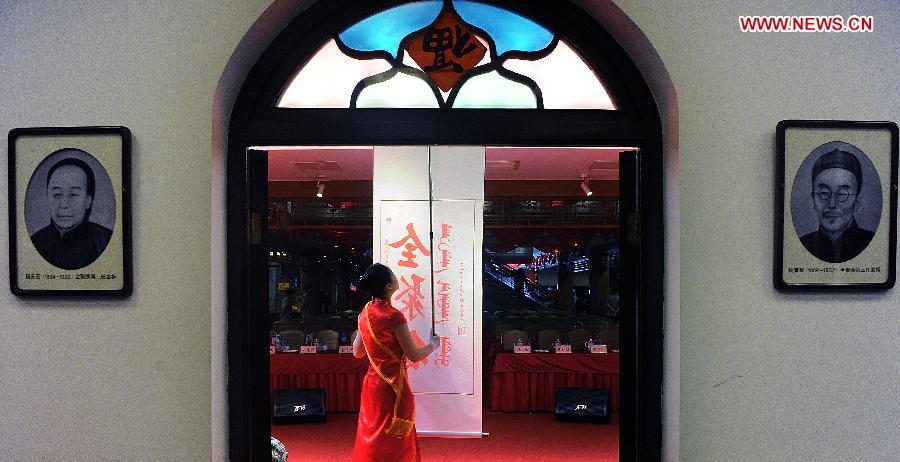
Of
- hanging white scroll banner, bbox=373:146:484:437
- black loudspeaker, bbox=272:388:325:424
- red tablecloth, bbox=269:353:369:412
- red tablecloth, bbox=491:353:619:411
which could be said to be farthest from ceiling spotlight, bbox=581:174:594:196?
black loudspeaker, bbox=272:388:325:424

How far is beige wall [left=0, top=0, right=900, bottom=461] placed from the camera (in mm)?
2438

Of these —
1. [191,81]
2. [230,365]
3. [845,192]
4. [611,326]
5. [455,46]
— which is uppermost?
[455,46]

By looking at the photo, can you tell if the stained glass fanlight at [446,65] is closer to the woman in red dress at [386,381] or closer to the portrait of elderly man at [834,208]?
the portrait of elderly man at [834,208]

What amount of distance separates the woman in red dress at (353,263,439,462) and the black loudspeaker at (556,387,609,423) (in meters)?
3.25

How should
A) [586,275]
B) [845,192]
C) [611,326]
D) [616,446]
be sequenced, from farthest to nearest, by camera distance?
[586,275]
[611,326]
[616,446]
[845,192]

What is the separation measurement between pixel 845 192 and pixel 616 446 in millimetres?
4171

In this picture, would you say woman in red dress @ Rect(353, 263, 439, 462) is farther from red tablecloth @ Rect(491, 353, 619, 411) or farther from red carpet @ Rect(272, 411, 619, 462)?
red tablecloth @ Rect(491, 353, 619, 411)

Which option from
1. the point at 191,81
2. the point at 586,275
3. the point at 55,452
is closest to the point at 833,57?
the point at 191,81

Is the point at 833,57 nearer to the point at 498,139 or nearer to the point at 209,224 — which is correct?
the point at 498,139

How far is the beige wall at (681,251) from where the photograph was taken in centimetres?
244

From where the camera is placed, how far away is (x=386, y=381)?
3760mm

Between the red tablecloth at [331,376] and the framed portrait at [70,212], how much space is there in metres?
4.51

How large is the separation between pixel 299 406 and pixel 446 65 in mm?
4860

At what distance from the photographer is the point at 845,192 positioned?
243cm
